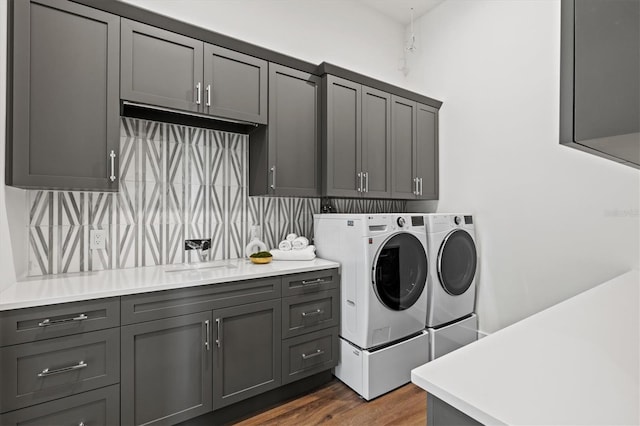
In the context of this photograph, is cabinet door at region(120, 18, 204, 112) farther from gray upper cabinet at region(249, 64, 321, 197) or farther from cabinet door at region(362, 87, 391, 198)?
cabinet door at region(362, 87, 391, 198)

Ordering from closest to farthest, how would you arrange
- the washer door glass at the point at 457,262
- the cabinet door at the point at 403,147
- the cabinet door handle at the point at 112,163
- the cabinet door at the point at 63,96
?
the cabinet door at the point at 63,96
the cabinet door handle at the point at 112,163
the washer door glass at the point at 457,262
the cabinet door at the point at 403,147

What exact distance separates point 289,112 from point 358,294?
1463mm

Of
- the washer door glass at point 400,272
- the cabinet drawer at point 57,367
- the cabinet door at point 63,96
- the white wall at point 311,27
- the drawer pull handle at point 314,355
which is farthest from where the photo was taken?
the white wall at point 311,27

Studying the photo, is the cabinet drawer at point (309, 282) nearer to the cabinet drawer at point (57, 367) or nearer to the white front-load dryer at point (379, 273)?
the white front-load dryer at point (379, 273)

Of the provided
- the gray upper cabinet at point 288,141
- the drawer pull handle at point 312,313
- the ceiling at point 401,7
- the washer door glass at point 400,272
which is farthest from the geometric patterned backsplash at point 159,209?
the ceiling at point 401,7

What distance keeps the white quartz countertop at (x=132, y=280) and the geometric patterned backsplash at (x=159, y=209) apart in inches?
4.8

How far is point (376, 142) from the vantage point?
2910 mm

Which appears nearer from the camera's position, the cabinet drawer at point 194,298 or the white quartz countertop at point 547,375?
the white quartz countertop at point 547,375

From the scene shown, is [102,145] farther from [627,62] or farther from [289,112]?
[627,62]

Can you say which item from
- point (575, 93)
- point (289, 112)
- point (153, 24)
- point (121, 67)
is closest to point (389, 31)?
point (289, 112)

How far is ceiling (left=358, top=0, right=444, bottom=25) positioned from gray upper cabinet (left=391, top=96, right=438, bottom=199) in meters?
1.13

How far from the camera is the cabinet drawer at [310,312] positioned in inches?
84.6

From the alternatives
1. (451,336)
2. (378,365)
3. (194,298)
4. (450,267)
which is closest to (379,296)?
(378,365)

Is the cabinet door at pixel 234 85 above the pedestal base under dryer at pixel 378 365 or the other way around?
above
